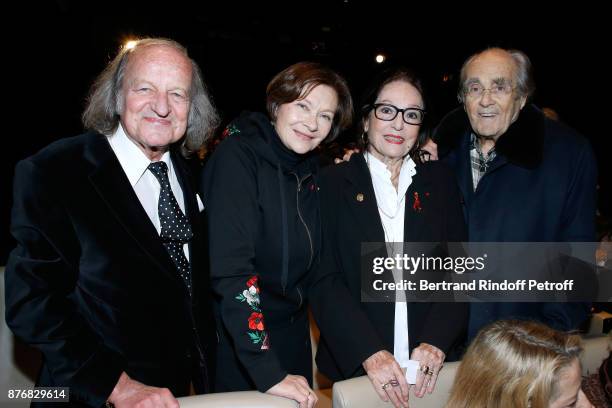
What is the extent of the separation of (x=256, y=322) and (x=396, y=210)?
763mm

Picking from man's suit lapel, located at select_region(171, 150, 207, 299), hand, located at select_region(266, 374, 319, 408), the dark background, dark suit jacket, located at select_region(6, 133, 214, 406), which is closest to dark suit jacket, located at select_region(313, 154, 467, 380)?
hand, located at select_region(266, 374, 319, 408)

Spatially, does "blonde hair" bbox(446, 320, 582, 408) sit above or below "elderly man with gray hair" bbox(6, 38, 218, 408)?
below

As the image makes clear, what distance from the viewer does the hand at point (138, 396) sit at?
4.16ft

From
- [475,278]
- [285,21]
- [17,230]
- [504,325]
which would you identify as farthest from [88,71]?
[504,325]

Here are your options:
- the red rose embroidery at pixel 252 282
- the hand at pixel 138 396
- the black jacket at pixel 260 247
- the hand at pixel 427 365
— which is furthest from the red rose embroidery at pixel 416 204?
the hand at pixel 138 396

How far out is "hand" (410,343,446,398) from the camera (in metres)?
1.49

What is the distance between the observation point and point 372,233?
171 cm

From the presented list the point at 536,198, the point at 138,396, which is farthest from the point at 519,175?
the point at 138,396

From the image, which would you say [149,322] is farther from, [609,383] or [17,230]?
[609,383]

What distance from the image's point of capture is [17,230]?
3.89 ft

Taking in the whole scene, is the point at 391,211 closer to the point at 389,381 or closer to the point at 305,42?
the point at 389,381

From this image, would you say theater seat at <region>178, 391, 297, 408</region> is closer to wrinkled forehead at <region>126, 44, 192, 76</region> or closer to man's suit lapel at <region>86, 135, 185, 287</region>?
man's suit lapel at <region>86, 135, 185, 287</region>

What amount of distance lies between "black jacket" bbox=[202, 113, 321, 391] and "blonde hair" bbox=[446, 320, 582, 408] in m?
0.58

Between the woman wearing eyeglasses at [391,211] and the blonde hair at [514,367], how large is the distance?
323mm
